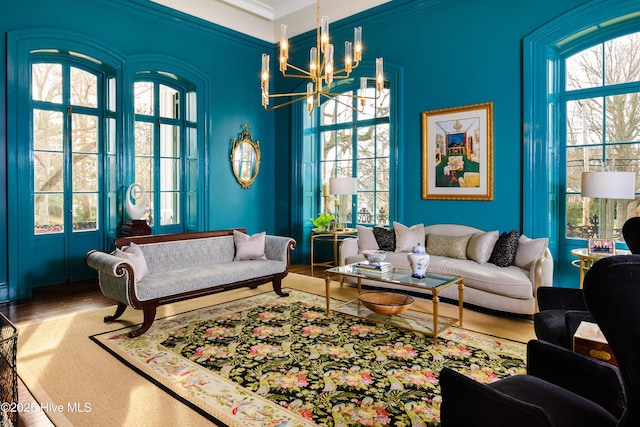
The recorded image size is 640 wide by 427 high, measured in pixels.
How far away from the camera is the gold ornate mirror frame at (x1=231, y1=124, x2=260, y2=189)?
7062 millimetres

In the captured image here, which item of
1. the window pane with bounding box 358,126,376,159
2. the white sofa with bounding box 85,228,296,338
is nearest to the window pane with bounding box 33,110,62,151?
the white sofa with bounding box 85,228,296,338

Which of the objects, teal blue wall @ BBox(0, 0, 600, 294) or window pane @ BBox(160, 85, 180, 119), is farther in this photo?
window pane @ BBox(160, 85, 180, 119)

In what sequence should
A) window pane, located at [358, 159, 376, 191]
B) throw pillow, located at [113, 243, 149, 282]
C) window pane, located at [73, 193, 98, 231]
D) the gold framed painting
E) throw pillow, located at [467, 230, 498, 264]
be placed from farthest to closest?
window pane, located at [358, 159, 376, 191] → window pane, located at [73, 193, 98, 231] → the gold framed painting → throw pillow, located at [467, 230, 498, 264] → throw pillow, located at [113, 243, 149, 282]

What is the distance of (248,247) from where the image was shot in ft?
16.2

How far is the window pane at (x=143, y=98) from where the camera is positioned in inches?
244

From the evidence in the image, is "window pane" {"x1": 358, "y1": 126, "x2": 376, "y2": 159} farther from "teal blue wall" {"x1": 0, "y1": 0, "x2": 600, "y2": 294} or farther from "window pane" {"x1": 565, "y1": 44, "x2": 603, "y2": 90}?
"window pane" {"x1": 565, "y1": 44, "x2": 603, "y2": 90}

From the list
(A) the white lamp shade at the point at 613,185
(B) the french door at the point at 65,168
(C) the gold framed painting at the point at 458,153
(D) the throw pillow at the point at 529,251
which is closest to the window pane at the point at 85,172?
(B) the french door at the point at 65,168

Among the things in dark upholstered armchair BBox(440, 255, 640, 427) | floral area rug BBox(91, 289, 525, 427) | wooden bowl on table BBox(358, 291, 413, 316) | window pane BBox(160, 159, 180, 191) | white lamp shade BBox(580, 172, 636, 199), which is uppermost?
window pane BBox(160, 159, 180, 191)

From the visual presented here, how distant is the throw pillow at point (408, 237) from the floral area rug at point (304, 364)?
1601mm

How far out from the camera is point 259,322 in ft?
12.8

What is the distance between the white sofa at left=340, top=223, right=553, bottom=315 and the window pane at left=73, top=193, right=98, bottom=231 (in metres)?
3.45

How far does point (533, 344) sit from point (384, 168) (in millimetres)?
4661

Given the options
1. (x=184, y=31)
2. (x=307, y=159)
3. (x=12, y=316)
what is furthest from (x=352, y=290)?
(x=184, y=31)

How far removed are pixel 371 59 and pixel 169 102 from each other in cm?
322
